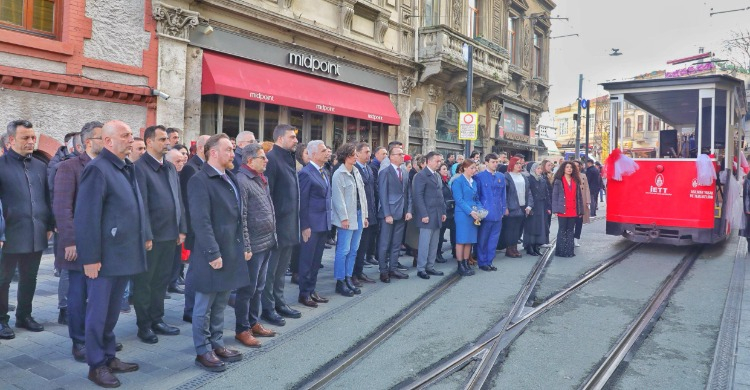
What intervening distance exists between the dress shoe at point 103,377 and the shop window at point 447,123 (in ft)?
57.6

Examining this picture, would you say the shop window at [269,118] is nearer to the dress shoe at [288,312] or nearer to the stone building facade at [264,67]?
Result: the stone building facade at [264,67]

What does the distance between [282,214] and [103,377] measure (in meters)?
2.37

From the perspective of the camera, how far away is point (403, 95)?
1881 cm

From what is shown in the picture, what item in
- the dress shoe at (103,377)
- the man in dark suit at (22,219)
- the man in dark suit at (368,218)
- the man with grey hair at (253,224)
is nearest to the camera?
the dress shoe at (103,377)

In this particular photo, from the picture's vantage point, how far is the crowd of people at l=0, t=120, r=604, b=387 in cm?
429

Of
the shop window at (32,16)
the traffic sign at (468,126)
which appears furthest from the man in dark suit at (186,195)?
the traffic sign at (468,126)

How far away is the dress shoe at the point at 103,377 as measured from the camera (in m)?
4.11

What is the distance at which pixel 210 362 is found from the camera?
4.47 meters

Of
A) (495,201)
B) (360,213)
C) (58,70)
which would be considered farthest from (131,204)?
(58,70)

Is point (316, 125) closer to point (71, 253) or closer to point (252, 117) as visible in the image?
point (252, 117)

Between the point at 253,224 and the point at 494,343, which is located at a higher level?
the point at 253,224

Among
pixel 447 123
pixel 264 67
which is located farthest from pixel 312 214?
pixel 447 123

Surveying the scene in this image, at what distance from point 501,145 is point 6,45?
2053cm

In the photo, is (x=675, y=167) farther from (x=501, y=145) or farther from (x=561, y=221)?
(x=501, y=145)
